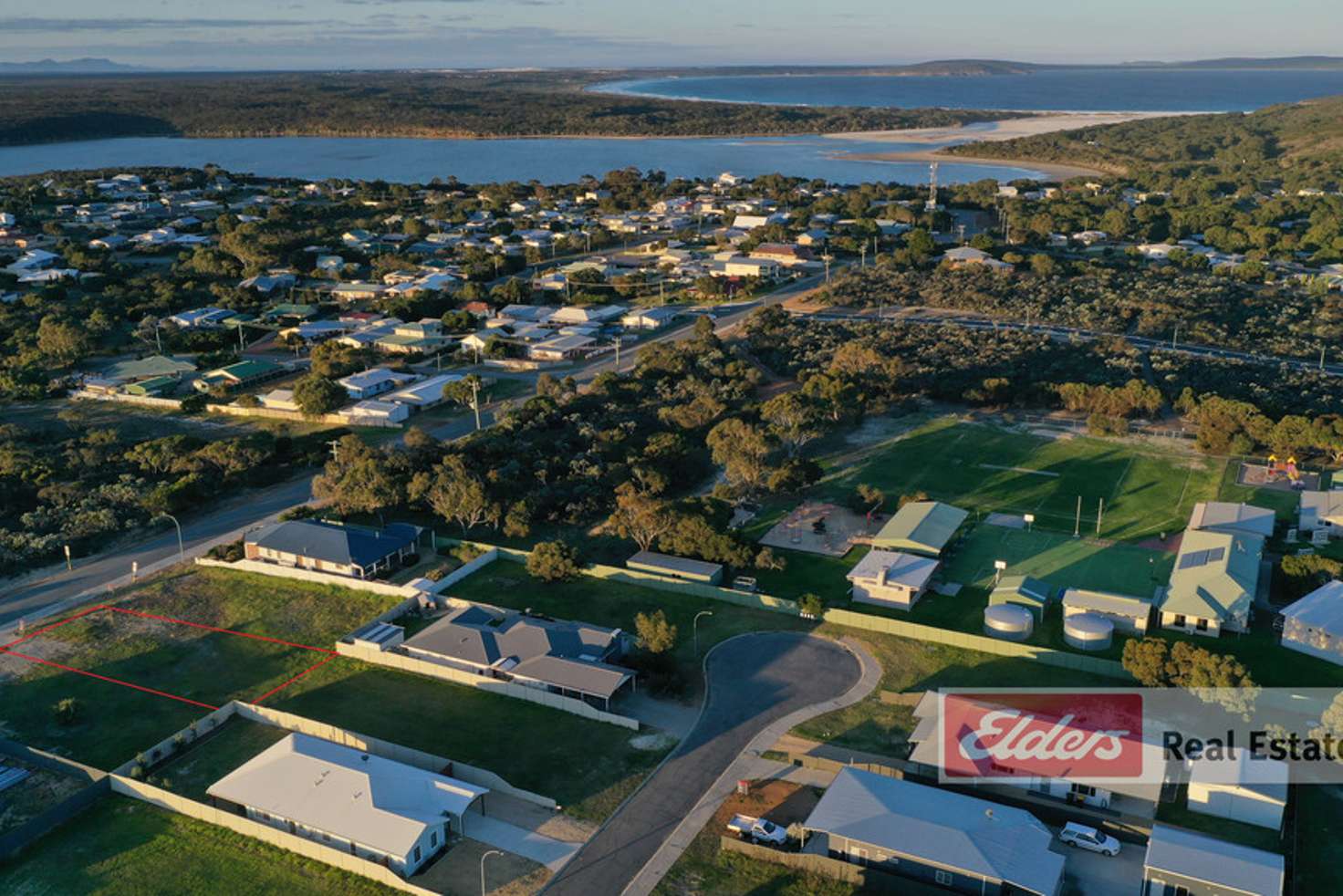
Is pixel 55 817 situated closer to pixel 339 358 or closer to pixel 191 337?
pixel 339 358

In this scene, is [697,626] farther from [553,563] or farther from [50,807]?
[50,807]

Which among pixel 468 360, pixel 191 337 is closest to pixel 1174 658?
pixel 468 360

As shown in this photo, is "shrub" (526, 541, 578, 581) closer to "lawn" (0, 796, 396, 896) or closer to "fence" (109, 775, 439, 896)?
"fence" (109, 775, 439, 896)

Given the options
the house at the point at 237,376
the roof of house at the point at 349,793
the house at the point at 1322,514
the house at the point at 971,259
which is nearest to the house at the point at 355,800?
the roof of house at the point at 349,793

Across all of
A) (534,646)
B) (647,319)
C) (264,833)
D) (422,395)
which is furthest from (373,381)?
(264,833)

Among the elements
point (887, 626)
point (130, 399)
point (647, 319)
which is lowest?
point (887, 626)

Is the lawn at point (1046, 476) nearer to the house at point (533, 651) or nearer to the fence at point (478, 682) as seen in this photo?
the house at point (533, 651)

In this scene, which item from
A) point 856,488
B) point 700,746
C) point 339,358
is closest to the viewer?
point 700,746

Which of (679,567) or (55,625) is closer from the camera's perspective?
(55,625)
